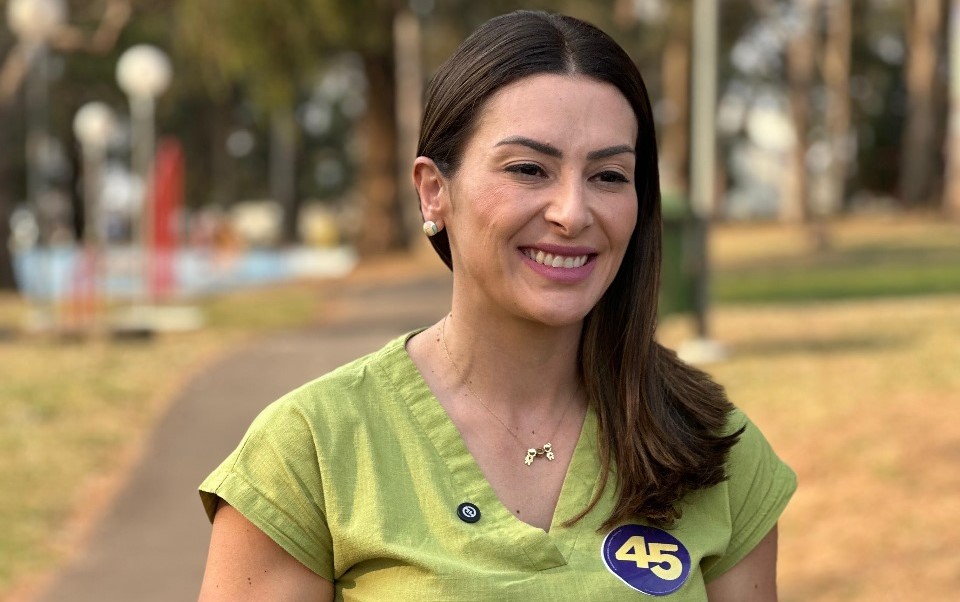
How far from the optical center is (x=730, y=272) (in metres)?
22.0

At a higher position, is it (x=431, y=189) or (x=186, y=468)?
(x=431, y=189)

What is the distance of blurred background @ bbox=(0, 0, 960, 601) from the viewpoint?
296 inches

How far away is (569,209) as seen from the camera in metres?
2.29

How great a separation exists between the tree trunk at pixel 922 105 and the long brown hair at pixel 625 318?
32336 mm

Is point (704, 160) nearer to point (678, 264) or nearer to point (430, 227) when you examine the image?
point (678, 264)

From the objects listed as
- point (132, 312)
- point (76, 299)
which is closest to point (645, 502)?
point (76, 299)

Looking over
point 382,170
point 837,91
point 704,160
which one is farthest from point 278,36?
point 837,91

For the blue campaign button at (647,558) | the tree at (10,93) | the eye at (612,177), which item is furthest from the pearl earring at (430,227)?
the tree at (10,93)

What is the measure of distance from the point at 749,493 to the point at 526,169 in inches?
24.7

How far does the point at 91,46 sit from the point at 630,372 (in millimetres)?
21373

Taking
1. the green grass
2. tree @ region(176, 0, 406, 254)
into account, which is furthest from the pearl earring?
tree @ region(176, 0, 406, 254)

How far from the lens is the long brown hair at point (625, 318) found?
232cm

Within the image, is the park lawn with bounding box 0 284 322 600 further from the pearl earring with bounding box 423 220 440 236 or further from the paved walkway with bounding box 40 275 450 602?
the pearl earring with bounding box 423 220 440 236

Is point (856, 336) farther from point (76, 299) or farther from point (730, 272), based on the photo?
point (730, 272)
